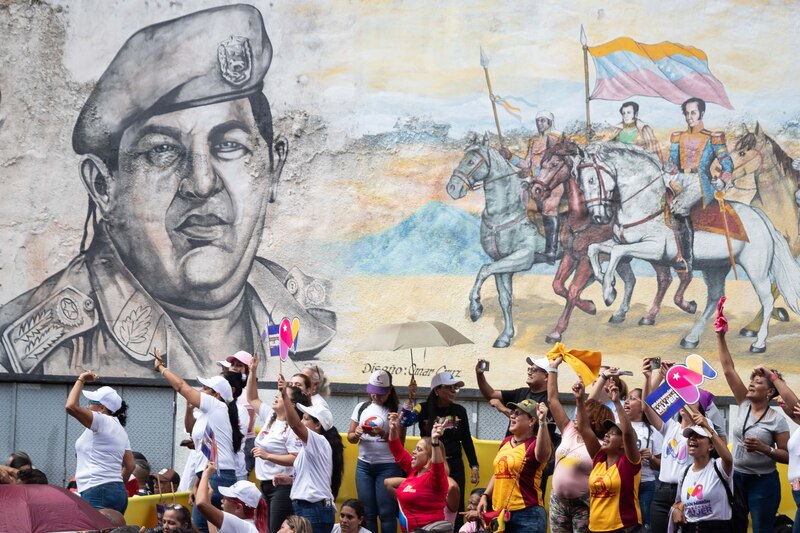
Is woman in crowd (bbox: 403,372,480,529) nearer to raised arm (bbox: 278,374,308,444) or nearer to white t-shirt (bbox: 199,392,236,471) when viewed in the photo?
raised arm (bbox: 278,374,308,444)

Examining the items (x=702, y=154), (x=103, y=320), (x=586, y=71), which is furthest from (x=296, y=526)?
(x=103, y=320)

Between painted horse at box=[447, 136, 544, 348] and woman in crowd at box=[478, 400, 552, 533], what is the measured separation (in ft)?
18.2

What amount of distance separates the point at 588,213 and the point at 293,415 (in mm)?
6289

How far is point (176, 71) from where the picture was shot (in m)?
15.4

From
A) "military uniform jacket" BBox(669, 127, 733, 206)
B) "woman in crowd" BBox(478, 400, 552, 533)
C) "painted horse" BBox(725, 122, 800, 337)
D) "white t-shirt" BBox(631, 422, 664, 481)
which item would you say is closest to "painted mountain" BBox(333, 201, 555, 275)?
"military uniform jacket" BBox(669, 127, 733, 206)

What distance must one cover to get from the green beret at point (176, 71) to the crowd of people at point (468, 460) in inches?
243

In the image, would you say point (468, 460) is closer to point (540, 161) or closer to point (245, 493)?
point (245, 493)

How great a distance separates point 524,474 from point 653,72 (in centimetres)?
708

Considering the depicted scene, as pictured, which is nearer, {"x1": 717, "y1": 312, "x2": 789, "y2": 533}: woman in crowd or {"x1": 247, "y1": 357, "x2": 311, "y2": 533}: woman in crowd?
{"x1": 717, "y1": 312, "x2": 789, "y2": 533}: woman in crowd

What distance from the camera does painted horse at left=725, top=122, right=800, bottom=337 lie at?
42.9ft

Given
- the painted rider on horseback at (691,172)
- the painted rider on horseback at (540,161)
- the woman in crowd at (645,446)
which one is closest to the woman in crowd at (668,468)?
the woman in crowd at (645,446)

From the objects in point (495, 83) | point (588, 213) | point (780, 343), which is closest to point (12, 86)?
point (495, 83)

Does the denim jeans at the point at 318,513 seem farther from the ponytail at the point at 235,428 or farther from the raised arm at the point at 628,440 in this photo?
the raised arm at the point at 628,440

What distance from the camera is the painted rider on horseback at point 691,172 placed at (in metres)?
13.4
